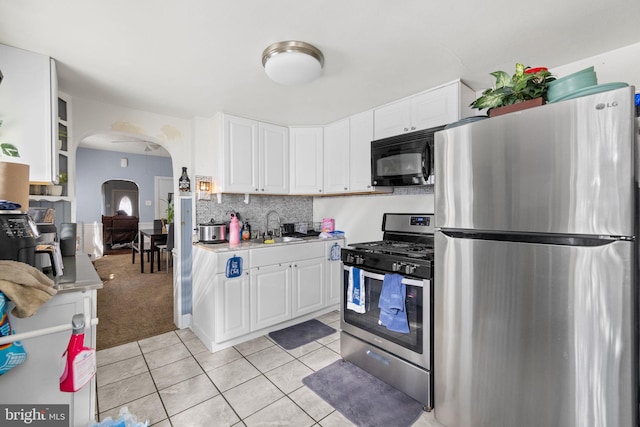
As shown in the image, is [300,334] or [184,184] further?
[184,184]

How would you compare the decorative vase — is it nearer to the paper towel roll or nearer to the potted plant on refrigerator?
the potted plant on refrigerator

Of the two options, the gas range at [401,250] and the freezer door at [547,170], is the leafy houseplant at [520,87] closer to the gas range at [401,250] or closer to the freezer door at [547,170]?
the freezer door at [547,170]

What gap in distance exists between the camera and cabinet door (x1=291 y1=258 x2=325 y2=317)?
118 inches

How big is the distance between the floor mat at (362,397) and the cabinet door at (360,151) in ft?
5.34

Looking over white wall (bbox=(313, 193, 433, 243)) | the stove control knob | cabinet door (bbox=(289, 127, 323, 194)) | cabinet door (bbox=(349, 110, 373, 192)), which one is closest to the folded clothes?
the stove control knob

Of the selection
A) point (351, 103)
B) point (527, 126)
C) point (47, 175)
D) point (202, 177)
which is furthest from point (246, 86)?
point (527, 126)

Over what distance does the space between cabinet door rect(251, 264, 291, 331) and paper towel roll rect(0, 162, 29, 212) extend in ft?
5.36

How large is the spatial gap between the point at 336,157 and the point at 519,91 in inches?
75.9

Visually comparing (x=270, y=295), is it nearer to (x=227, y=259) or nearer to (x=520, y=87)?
(x=227, y=259)

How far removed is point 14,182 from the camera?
143cm

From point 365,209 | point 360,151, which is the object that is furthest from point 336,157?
point 365,209

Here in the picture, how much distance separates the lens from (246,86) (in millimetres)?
2277

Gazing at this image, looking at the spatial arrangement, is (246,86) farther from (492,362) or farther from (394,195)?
(492,362)

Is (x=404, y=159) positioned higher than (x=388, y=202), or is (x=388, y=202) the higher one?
(x=404, y=159)
